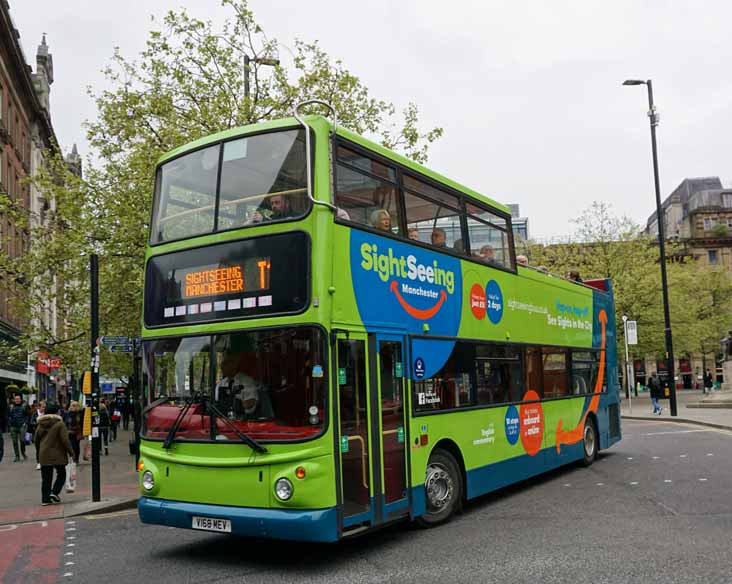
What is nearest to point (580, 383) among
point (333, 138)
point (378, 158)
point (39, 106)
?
point (378, 158)

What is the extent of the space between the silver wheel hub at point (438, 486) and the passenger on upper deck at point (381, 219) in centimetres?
278

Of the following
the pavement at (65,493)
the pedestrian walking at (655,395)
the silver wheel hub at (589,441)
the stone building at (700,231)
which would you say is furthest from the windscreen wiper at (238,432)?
the stone building at (700,231)

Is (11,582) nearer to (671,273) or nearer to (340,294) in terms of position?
(340,294)

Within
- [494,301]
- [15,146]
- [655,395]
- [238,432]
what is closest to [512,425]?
[494,301]

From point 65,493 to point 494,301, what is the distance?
320 inches

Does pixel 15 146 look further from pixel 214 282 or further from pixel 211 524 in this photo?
pixel 211 524

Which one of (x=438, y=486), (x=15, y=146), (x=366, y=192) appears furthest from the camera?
(x=15, y=146)

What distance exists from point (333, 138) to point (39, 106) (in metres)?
39.8

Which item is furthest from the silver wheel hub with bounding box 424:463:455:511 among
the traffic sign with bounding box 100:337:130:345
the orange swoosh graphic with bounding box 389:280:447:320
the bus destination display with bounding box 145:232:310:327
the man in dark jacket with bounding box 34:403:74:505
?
the traffic sign with bounding box 100:337:130:345

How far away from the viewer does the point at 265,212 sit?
760 cm

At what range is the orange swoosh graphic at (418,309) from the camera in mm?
8477

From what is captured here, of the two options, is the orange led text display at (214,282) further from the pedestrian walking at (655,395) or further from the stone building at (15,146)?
the pedestrian walking at (655,395)

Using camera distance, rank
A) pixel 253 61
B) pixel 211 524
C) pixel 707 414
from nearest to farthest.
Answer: pixel 211 524 → pixel 253 61 → pixel 707 414

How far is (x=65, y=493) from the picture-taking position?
1344 centimetres
